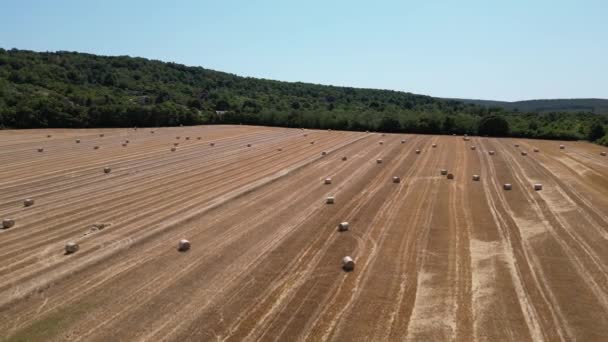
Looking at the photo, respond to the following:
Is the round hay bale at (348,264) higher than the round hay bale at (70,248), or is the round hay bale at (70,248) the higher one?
the round hay bale at (348,264)

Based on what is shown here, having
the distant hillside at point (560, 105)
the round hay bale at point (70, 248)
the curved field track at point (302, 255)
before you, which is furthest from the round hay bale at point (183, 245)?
the distant hillside at point (560, 105)

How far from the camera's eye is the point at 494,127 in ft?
211

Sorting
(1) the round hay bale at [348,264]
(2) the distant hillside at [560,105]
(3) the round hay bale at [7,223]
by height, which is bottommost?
(3) the round hay bale at [7,223]

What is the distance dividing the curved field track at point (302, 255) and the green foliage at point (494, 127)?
1289 inches

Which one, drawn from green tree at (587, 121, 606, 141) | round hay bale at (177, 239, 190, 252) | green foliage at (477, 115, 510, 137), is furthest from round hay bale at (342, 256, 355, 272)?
green foliage at (477, 115, 510, 137)

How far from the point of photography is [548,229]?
17.8 m

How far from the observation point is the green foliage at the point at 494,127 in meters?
63.8

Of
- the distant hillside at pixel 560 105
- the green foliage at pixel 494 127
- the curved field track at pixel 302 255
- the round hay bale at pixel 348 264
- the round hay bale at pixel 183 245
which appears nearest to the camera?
the curved field track at pixel 302 255

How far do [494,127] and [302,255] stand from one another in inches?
2212

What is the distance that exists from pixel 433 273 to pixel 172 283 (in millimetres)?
7619

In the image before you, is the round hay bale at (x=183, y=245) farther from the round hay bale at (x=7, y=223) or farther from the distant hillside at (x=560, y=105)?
the distant hillside at (x=560, y=105)

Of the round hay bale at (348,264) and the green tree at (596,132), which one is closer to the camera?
the round hay bale at (348,264)

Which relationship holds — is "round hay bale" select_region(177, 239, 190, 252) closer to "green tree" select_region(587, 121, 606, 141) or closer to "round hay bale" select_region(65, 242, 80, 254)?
"round hay bale" select_region(65, 242, 80, 254)

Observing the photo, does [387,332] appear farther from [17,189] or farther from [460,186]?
[17,189]
